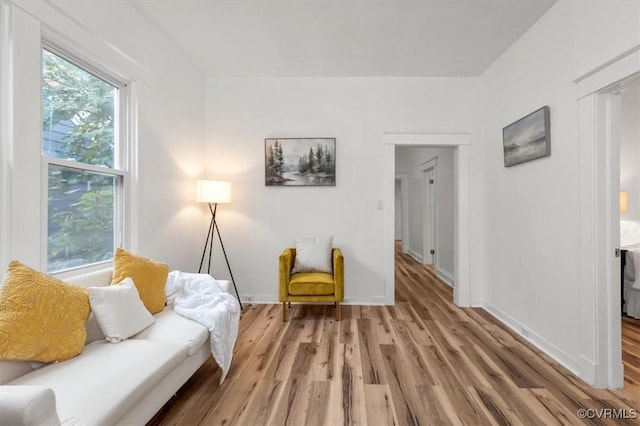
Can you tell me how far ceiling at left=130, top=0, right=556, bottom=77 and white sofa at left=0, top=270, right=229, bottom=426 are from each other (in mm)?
2346

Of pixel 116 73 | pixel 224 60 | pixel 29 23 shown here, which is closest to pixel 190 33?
pixel 224 60

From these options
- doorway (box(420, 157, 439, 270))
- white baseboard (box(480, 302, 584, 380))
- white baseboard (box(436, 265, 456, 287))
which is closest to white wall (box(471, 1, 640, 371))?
white baseboard (box(480, 302, 584, 380))

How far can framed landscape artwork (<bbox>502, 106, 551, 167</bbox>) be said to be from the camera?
2445mm

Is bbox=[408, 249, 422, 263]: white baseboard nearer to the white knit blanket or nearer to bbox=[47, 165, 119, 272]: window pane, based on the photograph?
the white knit blanket

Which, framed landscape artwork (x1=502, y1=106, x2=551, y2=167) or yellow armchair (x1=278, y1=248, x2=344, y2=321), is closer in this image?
framed landscape artwork (x1=502, y1=106, x2=551, y2=167)

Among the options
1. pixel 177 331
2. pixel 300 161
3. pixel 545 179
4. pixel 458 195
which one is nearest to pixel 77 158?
pixel 177 331

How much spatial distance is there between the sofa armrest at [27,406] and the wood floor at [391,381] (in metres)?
0.86

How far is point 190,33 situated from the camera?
111 inches

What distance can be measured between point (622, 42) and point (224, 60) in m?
3.40

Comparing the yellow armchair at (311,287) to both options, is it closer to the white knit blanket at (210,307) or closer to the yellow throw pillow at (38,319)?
the white knit blanket at (210,307)

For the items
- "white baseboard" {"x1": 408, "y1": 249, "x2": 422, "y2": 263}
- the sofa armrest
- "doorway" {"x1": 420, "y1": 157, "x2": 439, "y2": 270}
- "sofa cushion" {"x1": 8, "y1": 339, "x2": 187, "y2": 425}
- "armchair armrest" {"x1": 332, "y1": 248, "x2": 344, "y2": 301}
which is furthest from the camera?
"white baseboard" {"x1": 408, "y1": 249, "x2": 422, "y2": 263}

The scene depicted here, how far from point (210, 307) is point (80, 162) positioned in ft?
4.57

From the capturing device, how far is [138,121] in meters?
2.53

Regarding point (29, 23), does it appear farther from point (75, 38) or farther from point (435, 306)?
point (435, 306)
